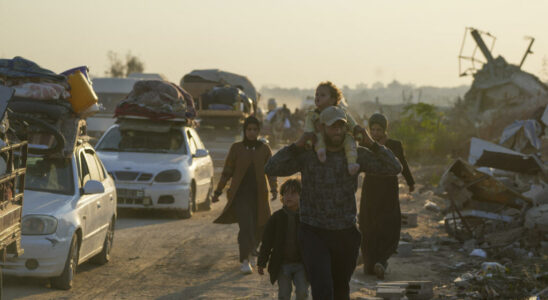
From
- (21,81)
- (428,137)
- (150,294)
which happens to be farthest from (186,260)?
(428,137)


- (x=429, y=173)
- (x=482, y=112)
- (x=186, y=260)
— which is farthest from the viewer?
(x=482, y=112)

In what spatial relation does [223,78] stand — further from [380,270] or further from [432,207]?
[380,270]

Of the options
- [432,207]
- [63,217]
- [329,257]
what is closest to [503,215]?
[432,207]

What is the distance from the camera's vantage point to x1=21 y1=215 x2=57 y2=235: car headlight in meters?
9.16

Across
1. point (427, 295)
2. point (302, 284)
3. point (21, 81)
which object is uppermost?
point (21, 81)

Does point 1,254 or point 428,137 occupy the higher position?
point 1,254

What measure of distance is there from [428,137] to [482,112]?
1062 cm

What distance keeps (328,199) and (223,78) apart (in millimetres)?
26849

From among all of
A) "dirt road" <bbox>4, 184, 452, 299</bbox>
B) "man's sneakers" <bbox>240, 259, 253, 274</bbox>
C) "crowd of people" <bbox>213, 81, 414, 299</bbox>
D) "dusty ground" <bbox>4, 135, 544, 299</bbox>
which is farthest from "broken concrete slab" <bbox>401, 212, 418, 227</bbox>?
"crowd of people" <bbox>213, 81, 414, 299</bbox>

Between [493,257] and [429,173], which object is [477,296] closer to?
[493,257]

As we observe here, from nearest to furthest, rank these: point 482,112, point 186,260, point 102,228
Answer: point 102,228 → point 186,260 → point 482,112

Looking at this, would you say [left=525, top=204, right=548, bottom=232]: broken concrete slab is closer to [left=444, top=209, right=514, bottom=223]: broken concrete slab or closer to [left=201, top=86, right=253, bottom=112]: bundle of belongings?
[left=444, top=209, right=514, bottom=223]: broken concrete slab

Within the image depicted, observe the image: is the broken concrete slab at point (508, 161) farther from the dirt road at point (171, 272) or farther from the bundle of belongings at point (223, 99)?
the bundle of belongings at point (223, 99)

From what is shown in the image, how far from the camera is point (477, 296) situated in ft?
32.3
